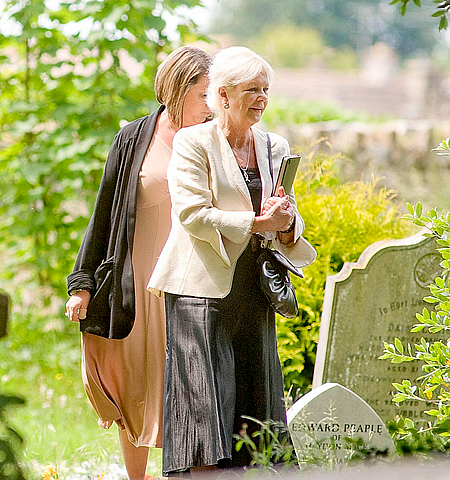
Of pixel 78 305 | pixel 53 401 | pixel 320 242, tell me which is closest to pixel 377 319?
pixel 320 242

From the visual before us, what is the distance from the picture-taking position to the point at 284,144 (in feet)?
10.8

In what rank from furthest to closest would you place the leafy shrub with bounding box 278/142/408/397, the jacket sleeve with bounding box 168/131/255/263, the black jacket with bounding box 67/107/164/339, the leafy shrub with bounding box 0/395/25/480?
the leafy shrub with bounding box 278/142/408/397 < the black jacket with bounding box 67/107/164/339 < the jacket sleeve with bounding box 168/131/255/263 < the leafy shrub with bounding box 0/395/25/480

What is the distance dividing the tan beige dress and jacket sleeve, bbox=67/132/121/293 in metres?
0.13

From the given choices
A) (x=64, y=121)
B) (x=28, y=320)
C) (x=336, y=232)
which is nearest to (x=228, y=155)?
(x=336, y=232)

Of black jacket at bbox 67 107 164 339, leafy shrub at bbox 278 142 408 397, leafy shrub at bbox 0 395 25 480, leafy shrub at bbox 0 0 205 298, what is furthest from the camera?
leafy shrub at bbox 0 0 205 298

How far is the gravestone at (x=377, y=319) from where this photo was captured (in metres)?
4.45

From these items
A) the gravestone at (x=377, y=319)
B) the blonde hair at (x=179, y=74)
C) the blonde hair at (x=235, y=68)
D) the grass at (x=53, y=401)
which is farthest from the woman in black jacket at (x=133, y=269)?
the gravestone at (x=377, y=319)

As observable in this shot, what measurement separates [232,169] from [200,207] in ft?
0.63

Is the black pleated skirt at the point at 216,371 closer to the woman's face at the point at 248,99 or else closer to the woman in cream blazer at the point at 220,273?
the woman in cream blazer at the point at 220,273

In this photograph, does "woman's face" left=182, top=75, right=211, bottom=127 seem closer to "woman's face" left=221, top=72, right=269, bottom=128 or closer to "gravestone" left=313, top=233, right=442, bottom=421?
"woman's face" left=221, top=72, right=269, bottom=128

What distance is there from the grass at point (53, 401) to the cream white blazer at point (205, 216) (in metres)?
1.31

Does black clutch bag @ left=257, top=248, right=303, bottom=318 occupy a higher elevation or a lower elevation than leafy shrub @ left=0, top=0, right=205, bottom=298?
lower

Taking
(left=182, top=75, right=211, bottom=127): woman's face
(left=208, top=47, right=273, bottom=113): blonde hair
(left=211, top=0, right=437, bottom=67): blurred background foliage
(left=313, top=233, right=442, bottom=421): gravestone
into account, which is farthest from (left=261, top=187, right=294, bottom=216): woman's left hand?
(left=211, top=0, right=437, bottom=67): blurred background foliage

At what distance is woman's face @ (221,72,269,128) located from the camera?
301cm
